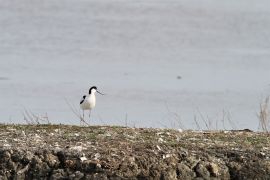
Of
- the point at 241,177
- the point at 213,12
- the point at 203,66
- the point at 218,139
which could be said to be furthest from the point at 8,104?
the point at 213,12

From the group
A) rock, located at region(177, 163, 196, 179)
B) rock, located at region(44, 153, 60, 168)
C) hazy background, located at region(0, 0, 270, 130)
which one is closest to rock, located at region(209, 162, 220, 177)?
rock, located at region(177, 163, 196, 179)

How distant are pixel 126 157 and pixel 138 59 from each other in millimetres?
9037

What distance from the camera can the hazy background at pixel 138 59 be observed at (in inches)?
521

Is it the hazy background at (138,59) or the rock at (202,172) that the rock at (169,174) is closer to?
the rock at (202,172)

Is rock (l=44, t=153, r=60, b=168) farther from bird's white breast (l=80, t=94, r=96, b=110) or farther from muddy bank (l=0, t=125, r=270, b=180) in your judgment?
bird's white breast (l=80, t=94, r=96, b=110)

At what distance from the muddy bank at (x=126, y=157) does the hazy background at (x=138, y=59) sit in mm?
3885

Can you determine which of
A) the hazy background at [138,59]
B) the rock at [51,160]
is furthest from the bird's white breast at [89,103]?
the rock at [51,160]

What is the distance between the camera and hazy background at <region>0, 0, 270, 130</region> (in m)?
13.2

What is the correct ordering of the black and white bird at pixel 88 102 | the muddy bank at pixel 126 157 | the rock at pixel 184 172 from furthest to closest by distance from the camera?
1. the black and white bird at pixel 88 102
2. the rock at pixel 184 172
3. the muddy bank at pixel 126 157

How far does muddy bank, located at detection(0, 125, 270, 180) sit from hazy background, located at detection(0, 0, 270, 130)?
389cm

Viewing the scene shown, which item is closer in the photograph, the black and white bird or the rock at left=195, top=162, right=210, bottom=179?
the rock at left=195, top=162, right=210, bottom=179

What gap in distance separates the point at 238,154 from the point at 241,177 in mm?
229

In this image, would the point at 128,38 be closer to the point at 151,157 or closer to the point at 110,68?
the point at 110,68

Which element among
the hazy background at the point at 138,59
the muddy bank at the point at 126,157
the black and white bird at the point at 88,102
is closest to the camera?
the muddy bank at the point at 126,157
